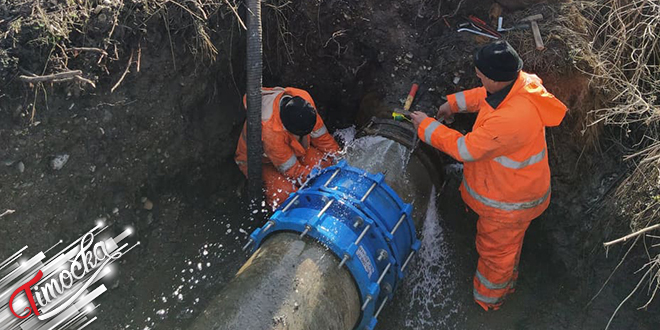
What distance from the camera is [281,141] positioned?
155 inches

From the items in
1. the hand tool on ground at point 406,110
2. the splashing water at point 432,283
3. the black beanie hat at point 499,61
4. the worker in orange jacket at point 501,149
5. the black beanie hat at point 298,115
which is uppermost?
the black beanie hat at point 298,115

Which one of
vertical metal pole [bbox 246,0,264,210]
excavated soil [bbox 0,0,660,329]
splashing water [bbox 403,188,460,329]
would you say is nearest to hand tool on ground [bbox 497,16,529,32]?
excavated soil [bbox 0,0,660,329]

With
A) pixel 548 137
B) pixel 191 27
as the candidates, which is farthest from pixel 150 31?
pixel 548 137

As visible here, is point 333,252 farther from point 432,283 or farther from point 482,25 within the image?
point 482,25

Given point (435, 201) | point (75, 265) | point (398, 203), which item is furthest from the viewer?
point (435, 201)

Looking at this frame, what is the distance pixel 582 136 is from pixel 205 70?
9.78 ft

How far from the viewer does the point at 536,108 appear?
123 inches

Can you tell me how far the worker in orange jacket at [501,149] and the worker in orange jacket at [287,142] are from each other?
921 millimetres

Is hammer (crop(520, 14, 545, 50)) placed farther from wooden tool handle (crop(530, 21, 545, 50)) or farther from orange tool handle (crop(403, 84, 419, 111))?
orange tool handle (crop(403, 84, 419, 111))

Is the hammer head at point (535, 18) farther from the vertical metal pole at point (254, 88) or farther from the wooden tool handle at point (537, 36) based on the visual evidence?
the vertical metal pole at point (254, 88)

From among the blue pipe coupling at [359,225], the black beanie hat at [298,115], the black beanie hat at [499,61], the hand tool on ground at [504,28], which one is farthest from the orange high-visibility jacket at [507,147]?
the black beanie hat at [298,115]

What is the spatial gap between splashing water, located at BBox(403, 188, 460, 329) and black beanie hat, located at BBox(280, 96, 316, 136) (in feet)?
3.70

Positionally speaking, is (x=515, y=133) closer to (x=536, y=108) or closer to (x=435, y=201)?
(x=536, y=108)

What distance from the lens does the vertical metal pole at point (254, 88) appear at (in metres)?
3.61
